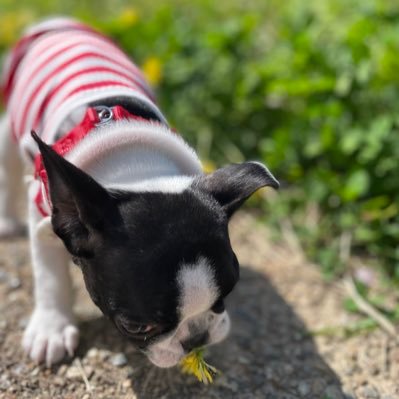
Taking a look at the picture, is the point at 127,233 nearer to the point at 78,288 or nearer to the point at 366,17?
the point at 78,288

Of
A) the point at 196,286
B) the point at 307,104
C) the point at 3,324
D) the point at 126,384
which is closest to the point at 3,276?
the point at 3,324

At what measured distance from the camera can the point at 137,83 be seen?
2842 millimetres

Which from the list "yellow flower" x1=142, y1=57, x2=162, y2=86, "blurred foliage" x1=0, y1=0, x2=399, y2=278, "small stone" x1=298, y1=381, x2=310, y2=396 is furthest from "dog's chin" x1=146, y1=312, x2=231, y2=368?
"yellow flower" x1=142, y1=57, x2=162, y2=86

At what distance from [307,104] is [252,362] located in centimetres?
176

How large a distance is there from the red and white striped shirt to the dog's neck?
0.90 ft

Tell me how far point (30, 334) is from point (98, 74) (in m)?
1.13

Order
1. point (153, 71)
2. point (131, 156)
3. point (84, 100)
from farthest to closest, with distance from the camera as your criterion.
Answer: point (153, 71)
point (84, 100)
point (131, 156)

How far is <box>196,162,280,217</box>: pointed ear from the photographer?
2107mm

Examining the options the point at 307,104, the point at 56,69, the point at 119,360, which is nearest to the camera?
the point at 119,360

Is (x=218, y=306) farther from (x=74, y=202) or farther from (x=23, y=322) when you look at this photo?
(x=23, y=322)

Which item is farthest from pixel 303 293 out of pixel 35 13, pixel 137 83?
pixel 35 13

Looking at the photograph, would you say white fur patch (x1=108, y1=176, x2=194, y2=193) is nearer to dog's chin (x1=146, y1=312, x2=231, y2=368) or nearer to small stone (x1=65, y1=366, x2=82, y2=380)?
dog's chin (x1=146, y1=312, x2=231, y2=368)

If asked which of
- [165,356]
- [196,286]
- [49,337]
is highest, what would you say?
[196,286]

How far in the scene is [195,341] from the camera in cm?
221
